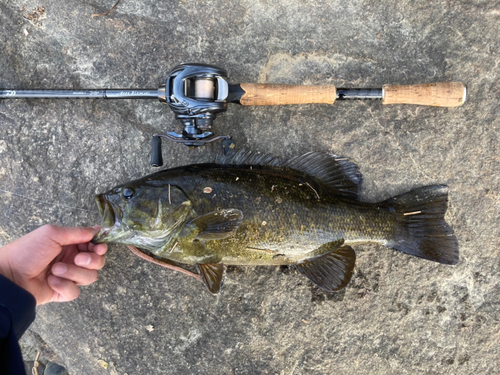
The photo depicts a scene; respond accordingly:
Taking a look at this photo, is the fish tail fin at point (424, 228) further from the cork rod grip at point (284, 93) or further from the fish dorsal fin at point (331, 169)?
the cork rod grip at point (284, 93)

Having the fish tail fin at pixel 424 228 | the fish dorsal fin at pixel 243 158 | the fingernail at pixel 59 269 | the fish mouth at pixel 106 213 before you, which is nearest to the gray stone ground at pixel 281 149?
the fish tail fin at pixel 424 228

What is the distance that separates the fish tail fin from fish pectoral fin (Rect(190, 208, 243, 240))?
1363 millimetres

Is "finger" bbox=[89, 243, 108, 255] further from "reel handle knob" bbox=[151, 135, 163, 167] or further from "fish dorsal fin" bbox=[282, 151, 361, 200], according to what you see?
"fish dorsal fin" bbox=[282, 151, 361, 200]

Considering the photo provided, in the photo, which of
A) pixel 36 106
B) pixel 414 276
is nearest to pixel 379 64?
pixel 414 276

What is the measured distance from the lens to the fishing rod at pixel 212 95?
8.38 feet

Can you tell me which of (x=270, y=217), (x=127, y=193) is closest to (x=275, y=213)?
(x=270, y=217)

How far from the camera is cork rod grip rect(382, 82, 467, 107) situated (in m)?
2.84

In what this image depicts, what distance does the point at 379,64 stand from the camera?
10.3ft

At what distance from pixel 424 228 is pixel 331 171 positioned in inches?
37.1

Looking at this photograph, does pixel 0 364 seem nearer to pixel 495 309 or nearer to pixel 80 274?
pixel 80 274

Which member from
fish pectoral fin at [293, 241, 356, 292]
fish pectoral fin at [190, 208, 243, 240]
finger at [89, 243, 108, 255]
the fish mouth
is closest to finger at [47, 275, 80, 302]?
finger at [89, 243, 108, 255]

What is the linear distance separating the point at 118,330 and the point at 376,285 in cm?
254

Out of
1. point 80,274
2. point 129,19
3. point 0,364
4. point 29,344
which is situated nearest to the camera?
point 0,364

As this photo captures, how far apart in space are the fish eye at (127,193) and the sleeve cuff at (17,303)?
1.11m
